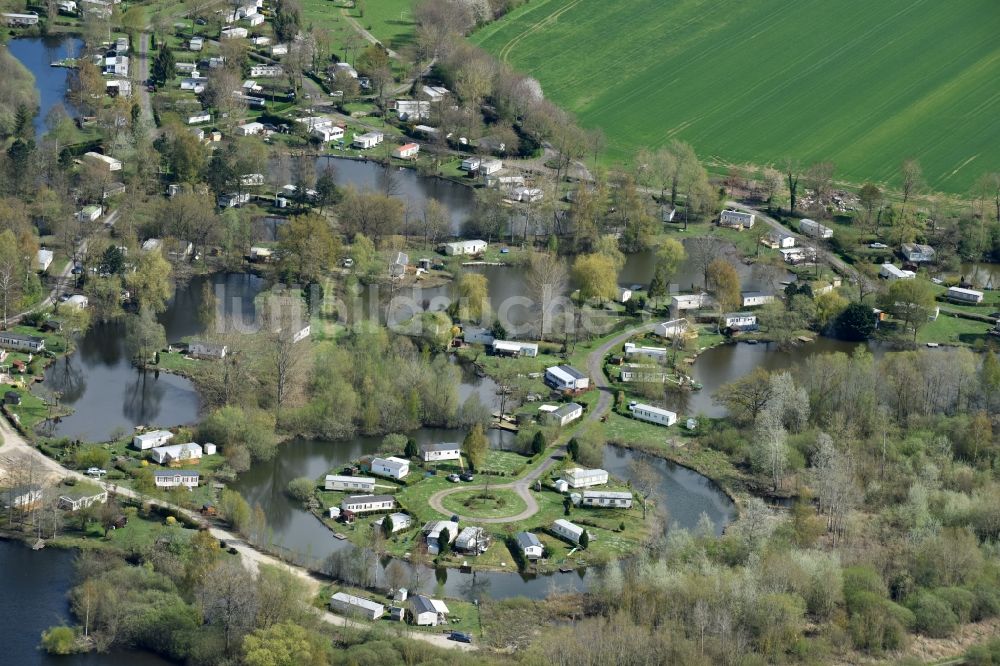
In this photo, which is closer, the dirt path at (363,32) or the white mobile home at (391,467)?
the white mobile home at (391,467)

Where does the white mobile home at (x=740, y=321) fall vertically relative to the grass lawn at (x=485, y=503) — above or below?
above

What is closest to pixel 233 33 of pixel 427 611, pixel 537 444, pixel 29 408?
pixel 29 408

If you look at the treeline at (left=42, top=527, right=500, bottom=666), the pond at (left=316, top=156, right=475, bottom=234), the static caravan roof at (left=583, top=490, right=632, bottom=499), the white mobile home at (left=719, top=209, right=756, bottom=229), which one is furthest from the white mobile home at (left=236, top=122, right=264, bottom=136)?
the treeline at (left=42, top=527, right=500, bottom=666)

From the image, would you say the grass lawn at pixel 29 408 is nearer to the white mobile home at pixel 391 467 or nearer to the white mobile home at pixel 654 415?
the white mobile home at pixel 391 467

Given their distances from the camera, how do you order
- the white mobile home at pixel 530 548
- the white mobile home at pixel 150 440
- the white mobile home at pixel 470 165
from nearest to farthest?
the white mobile home at pixel 530 548, the white mobile home at pixel 150 440, the white mobile home at pixel 470 165

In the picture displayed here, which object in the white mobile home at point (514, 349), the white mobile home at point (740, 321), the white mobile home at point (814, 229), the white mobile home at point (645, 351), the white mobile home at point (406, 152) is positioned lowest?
the white mobile home at point (514, 349)

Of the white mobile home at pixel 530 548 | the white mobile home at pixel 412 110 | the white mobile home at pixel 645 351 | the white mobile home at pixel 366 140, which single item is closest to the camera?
the white mobile home at pixel 530 548

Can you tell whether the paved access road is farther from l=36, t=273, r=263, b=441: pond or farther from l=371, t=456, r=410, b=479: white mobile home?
l=371, t=456, r=410, b=479: white mobile home

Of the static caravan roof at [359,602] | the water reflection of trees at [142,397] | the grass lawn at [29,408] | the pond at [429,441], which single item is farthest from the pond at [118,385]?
the static caravan roof at [359,602]

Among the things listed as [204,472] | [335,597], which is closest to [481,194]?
[204,472]
